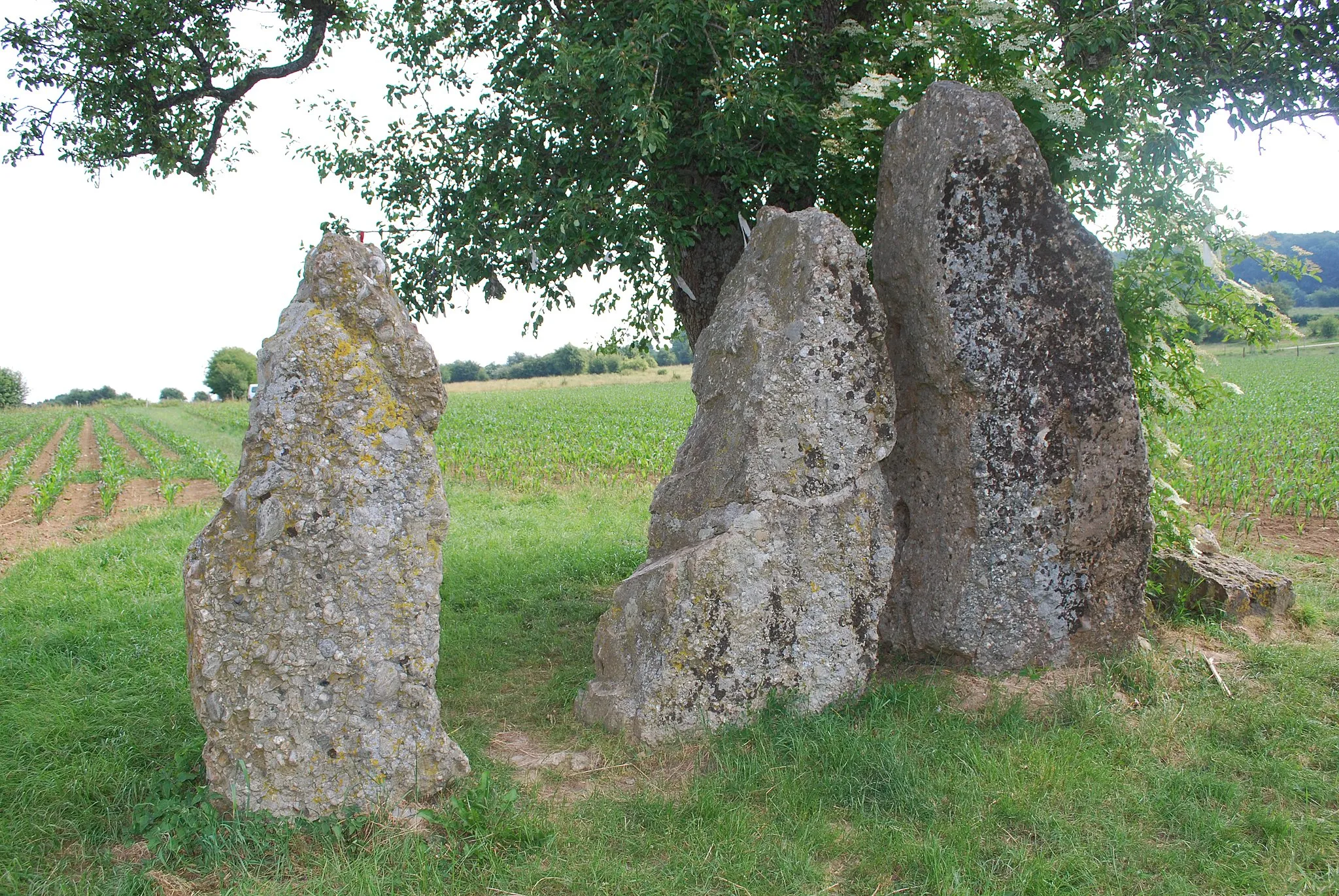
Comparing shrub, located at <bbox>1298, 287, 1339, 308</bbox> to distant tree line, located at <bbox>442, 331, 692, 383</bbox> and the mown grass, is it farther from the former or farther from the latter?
the mown grass

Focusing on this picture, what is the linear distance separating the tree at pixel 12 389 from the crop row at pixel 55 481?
54432 mm

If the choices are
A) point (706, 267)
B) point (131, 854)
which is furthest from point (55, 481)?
point (131, 854)

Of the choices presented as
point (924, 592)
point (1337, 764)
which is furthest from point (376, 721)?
point (1337, 764)

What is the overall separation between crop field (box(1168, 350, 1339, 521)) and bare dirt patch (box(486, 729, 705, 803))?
5.75 meters

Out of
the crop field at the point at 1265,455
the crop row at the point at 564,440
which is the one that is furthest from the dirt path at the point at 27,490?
the crop field at the point at 1265,455

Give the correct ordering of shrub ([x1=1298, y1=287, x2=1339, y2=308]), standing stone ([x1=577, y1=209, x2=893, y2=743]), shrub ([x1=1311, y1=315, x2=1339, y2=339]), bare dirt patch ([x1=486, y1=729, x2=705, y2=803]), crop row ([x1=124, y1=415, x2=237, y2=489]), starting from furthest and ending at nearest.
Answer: shrub ([x1=1298, y1=287, x2=1339, y2=308])
shrub ([x1=1311, y1=315, x2=1339, y2=339])
crop row ([x1=124, y1=415, x2=237, y2=489])
standing stone ([x1=577, y1=209, x2=893, y2=743])
bare dirt patch ([x1=486, y1=729, x2=705, y2=803])

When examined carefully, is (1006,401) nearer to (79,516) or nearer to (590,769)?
(590,769)

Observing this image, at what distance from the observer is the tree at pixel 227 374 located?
74.3m

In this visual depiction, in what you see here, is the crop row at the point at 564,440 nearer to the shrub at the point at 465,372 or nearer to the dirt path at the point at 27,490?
the dirt path at the point at 27,490

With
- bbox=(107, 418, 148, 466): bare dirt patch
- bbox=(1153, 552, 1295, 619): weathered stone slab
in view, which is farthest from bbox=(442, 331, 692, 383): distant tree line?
bbox=(1153, 552, 1295, 619): weathered stone slab

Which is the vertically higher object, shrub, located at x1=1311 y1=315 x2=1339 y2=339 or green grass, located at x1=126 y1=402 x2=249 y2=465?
shrub, located at x1=1311 y1=315 x2=1339 y2=339

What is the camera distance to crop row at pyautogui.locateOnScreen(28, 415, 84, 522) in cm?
1512

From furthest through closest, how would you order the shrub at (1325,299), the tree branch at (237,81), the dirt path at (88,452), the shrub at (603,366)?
1. the shrub at (1325,299)
2. the shrub at (603,366)
3. the dirt path at (88,452)
4. the tree branch at (237,81)

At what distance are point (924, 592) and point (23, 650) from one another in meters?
6.86
